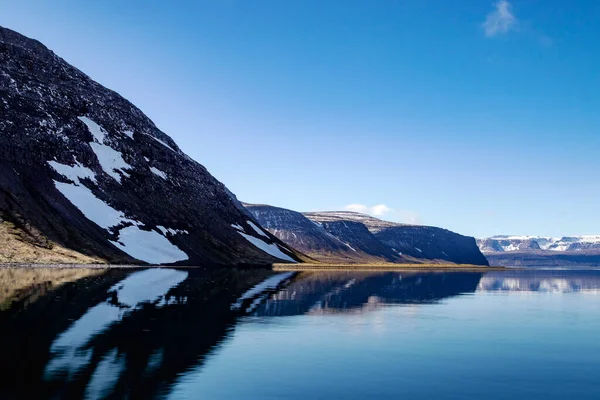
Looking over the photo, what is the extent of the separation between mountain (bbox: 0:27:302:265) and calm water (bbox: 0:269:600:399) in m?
72.0

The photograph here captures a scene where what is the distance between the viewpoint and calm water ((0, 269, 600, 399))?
2261 centimetres

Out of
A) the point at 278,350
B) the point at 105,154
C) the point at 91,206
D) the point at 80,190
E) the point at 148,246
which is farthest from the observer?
the point at 105,154

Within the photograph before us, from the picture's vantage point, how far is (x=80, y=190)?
152625mm

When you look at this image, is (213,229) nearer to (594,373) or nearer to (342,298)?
(342,298)

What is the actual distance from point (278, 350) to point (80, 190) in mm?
135487

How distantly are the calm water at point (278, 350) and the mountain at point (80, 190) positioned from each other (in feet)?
236

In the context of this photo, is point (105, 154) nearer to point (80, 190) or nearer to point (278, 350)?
point (80, 190)

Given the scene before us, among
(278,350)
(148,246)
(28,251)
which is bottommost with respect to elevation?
(278,350)

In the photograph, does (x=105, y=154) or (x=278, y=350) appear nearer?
(x=278, y=350)

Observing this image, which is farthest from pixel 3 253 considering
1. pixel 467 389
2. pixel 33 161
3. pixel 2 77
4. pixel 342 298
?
pixel 467 389

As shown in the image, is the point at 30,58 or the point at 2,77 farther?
the point at 30,58

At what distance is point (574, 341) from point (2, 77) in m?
179

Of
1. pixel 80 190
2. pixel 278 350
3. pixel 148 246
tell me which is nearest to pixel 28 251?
pixel 148 246

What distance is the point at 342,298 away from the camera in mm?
68125
